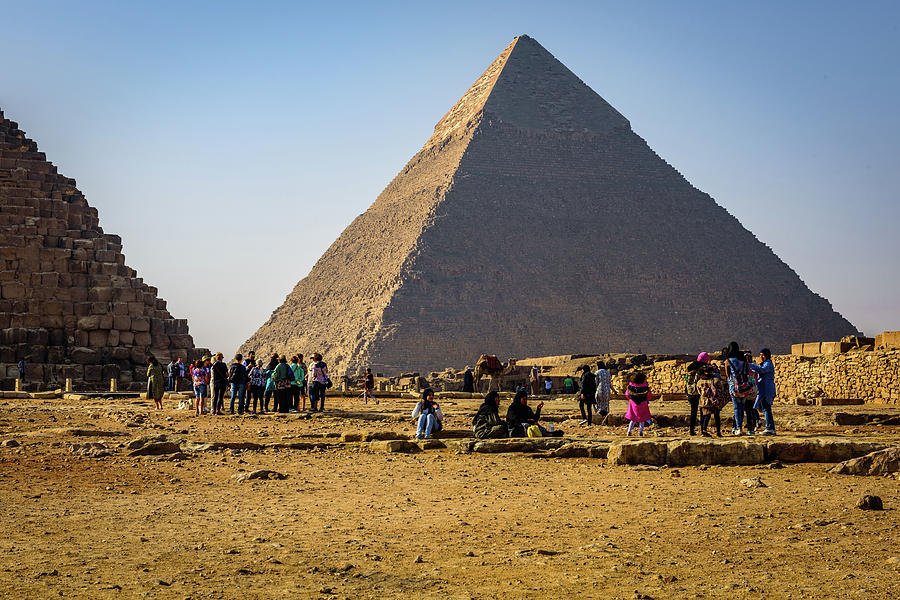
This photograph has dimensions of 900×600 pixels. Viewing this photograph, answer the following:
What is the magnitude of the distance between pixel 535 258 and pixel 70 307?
94806mm

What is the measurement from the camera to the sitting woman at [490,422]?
10414 mm

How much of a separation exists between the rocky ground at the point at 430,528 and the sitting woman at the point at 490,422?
35.9 inches

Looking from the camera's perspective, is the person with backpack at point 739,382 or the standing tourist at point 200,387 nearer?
the person with backpack at point 739,382

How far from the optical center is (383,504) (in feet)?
22.3

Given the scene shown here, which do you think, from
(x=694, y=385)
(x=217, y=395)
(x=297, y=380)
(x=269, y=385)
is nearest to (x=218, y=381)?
(x=217, y=395)

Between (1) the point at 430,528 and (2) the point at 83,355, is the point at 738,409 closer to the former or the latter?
(1) the point at 430,528

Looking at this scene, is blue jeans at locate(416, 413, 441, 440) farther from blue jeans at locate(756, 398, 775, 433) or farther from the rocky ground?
blue jeans at locate(756, 398, 775, 433)

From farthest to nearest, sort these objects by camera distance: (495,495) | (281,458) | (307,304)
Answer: (307,304)
(281,458)
(495,495)

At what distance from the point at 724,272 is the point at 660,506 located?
123 m

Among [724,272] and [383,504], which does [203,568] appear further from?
[724,272]

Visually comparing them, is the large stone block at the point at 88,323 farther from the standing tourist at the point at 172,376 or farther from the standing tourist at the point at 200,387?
the standing tourist at the point at 200,387

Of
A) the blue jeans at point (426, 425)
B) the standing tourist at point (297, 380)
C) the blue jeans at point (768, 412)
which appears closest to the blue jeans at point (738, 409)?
the blue jeans at point (768, 412)

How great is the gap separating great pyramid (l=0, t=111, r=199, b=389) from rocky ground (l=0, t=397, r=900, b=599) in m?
15.9

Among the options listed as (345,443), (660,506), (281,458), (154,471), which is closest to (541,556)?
(660,506)
